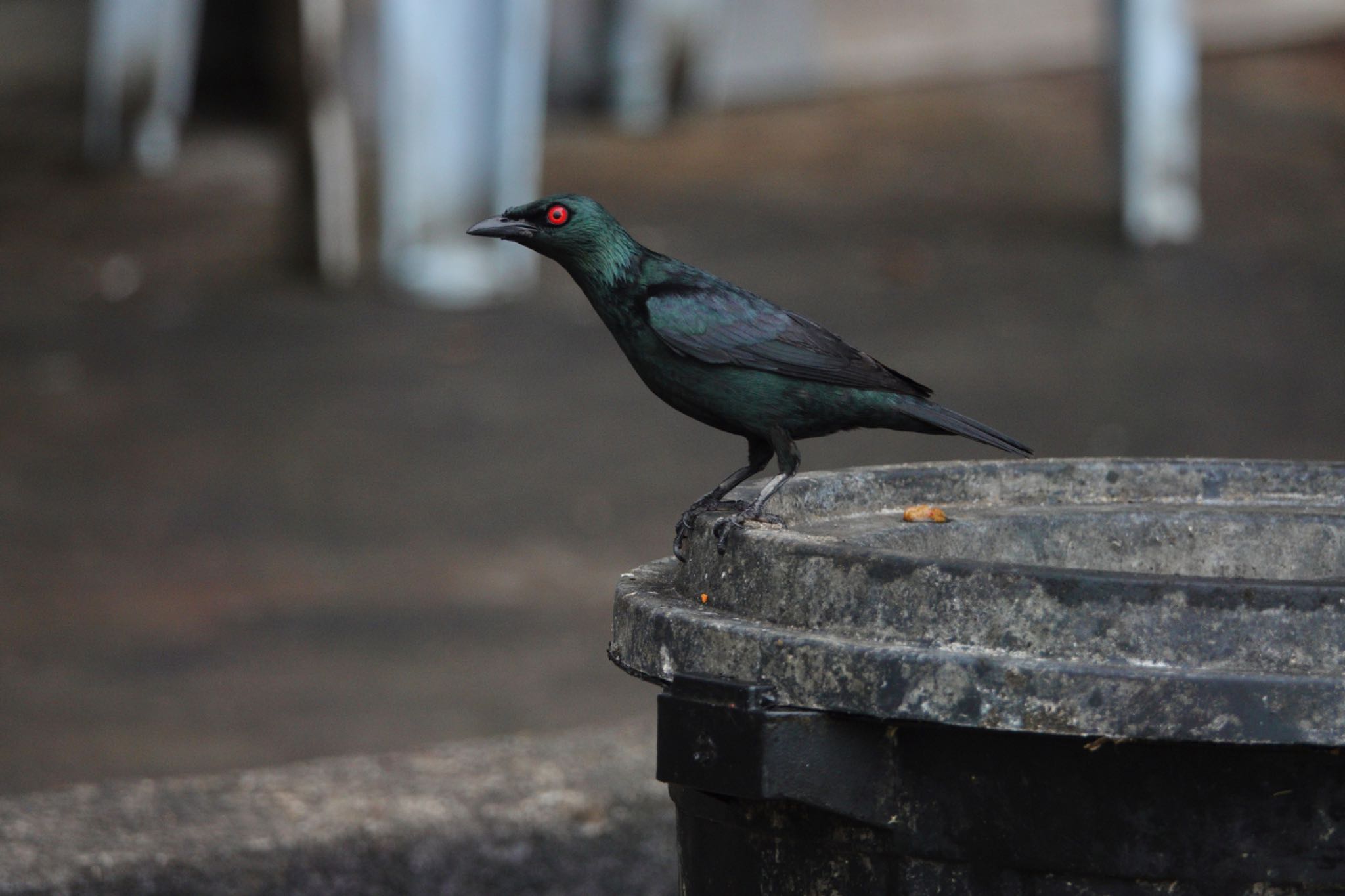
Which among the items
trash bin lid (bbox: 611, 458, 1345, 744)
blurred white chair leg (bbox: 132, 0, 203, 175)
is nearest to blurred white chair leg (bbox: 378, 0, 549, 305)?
blurred white chair leg (bbox: 132, 0, 203, 175)

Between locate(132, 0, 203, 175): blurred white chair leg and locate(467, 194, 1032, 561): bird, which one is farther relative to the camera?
locate(132, 0, 203, 175): blurred white chair leg

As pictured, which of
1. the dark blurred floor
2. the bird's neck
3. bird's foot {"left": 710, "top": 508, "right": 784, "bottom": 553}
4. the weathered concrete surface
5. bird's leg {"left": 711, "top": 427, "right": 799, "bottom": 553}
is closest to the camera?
bird's foot {"left": 710, "top": 508, "right": 784, "bottom": 553}

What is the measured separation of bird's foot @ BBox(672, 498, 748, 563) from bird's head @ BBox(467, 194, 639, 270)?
0.37 meters

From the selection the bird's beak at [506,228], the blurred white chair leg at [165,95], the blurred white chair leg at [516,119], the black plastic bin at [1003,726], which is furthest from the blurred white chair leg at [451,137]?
the black plastic bin at [1003,726]

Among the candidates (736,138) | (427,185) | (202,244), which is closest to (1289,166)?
(736,138)

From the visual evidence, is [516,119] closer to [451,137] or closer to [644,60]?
[451,137]

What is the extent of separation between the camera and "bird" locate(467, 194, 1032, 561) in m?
2.28

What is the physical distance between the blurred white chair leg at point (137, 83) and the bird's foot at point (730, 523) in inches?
385

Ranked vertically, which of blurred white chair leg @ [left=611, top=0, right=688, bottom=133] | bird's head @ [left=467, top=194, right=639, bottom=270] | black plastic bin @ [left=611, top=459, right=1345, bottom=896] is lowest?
black plastic bin @ [left=611, top=459, right=1345, bottom=896]

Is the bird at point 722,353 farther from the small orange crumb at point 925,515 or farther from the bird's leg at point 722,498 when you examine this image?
the small orange crumb at point 925,515

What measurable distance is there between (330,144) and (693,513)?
808cm

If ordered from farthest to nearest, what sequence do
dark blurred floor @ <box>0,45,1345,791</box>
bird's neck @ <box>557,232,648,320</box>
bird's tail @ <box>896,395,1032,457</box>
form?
dark blurred floor @ <box>0,45,1345,791</box> < bird's neck @ <box>557,232,648,320</box> < bird's tail @ <box>896,395,1032,457</box>

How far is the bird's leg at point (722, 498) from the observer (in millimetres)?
2268

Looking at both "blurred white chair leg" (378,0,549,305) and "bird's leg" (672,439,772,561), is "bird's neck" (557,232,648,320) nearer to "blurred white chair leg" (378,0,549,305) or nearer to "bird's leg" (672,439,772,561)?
"bird's leg" (672,439,772,561)
